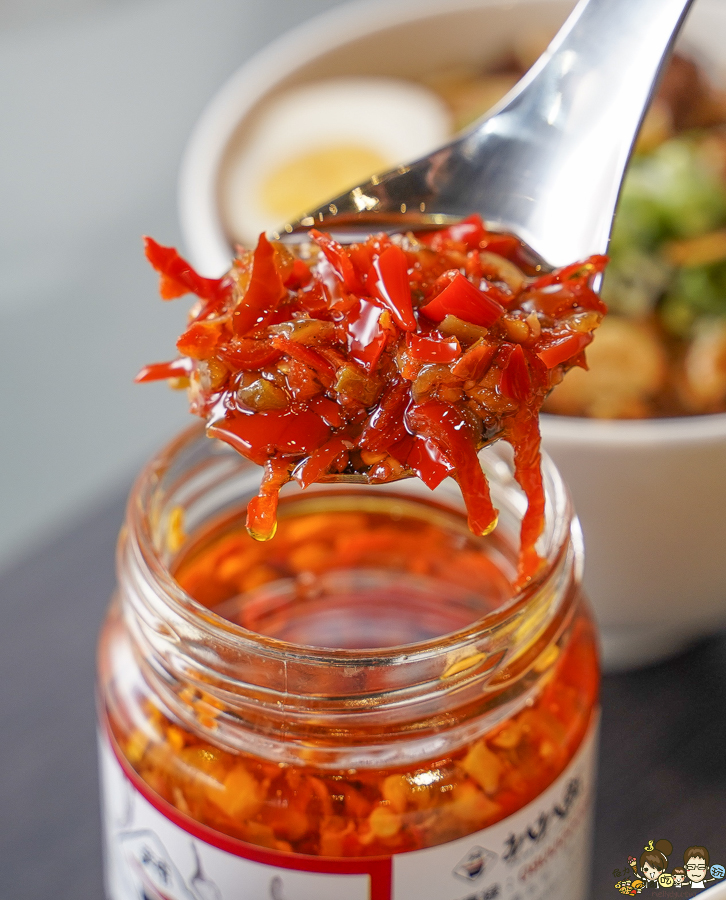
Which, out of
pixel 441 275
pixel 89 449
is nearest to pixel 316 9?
pixel 89 449

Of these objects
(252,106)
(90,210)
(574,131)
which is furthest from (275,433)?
(90,210)

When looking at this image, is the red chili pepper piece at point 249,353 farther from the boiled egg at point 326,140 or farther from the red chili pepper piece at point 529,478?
the boiled egg at point 326,140

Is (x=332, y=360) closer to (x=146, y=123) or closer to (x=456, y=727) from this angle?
(x=456, y=727)

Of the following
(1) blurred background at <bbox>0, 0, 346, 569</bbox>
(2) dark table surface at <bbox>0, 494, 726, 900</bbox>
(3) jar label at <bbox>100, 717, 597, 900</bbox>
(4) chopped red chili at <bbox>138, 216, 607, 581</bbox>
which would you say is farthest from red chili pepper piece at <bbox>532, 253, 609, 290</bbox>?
(1) blurred background at <bbox>0, 0, 346, 569</bbox>

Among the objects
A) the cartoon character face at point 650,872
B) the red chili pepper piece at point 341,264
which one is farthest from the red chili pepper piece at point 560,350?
the cartoon character face at point 650,872

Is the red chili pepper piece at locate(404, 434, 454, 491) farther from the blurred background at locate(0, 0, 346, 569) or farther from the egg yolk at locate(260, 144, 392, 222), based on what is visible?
the blurred background at locate(0, 0, 346, 569)

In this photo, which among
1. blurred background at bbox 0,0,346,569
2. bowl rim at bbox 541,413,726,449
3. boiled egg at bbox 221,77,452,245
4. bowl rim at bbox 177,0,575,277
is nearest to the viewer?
bowl rim at bbox 541,413,726,449
